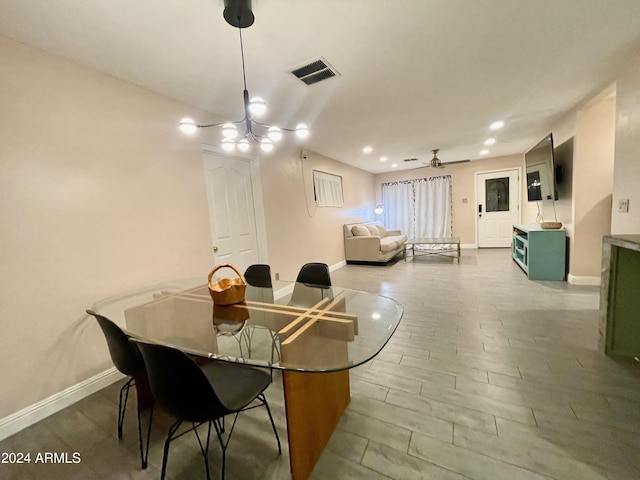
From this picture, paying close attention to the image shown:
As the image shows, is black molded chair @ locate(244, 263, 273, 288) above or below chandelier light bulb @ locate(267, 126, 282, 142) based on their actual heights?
below

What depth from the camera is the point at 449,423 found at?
1.44 metres

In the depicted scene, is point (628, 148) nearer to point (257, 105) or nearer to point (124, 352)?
point (257, 105)

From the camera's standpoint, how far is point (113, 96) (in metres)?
2.09

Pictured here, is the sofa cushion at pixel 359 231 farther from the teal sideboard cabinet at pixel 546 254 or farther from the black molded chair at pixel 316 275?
the black molded chair at pixel 316 275

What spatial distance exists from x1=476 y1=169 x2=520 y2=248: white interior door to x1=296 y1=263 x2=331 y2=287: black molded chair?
6.32 meters

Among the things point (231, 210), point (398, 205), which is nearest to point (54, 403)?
point (231, 210)

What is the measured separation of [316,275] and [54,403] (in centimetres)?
202

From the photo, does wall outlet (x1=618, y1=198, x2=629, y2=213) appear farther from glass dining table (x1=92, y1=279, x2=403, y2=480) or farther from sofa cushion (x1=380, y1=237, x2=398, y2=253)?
sofa cushion (x1=380, y1=237, x2=398, y2=253)

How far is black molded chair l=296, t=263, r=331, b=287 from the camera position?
2348 mm

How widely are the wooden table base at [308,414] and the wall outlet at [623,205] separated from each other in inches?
120

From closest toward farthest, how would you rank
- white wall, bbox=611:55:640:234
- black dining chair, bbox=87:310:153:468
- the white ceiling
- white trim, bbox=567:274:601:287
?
black dining chair, bbox=87:310:153:468
the white ceiling
white wall, bbox=611:55:640:234
white trim, bbox=567:274:601:287

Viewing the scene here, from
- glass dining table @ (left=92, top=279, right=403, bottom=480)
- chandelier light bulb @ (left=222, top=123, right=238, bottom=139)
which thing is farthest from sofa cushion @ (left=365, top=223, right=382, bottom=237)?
chandelier light bulb @ (left=222, top=123, right=238, bottom=139)

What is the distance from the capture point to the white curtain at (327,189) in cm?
500

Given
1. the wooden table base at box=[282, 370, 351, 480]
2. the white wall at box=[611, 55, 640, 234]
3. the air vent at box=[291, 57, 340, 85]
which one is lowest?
the wooden table base at box=[282, 370, 351, 480]
